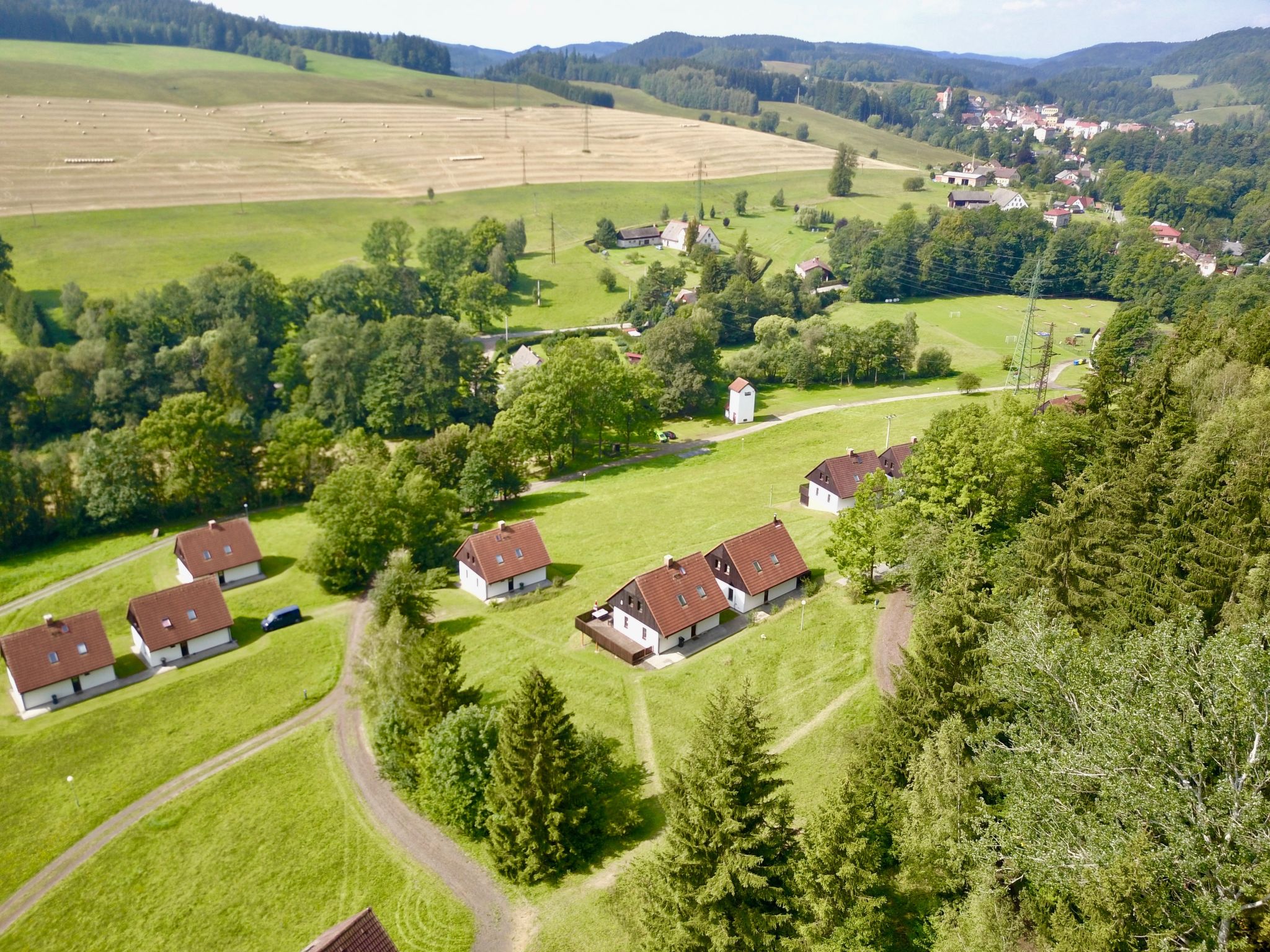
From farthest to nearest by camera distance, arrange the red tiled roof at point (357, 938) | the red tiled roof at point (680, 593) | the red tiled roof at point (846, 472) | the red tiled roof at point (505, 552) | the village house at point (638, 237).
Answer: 1. the village house at point (638, 237)
2. the red tiled roof at point (846, 472)
3. the red tiled roof at point (505, 552)
4. the red tiled roof at point (680, 593)
5. the red tiled roof at point (357, 938)

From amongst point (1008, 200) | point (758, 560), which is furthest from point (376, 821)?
point (1008, 200)

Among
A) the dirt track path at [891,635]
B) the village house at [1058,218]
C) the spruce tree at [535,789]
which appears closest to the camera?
the spruce tree at [535,789]

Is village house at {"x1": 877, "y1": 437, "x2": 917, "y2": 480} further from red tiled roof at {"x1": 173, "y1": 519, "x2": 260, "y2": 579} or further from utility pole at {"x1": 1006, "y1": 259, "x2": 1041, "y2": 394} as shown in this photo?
red tiled roof at {"x1": 173, "y1": 519, "x2": 260, "y2": 579}

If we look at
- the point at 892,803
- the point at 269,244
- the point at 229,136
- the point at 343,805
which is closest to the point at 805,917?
the point at 892,803

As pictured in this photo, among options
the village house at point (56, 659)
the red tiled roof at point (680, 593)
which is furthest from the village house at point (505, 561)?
the village house at point (56, 659)

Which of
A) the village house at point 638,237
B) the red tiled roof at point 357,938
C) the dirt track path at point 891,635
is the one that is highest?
the village house at point 638,237

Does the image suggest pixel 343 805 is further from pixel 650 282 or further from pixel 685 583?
pixel 650 282

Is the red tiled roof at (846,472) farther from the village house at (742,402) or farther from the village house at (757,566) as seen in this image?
the village house at (742,402)
